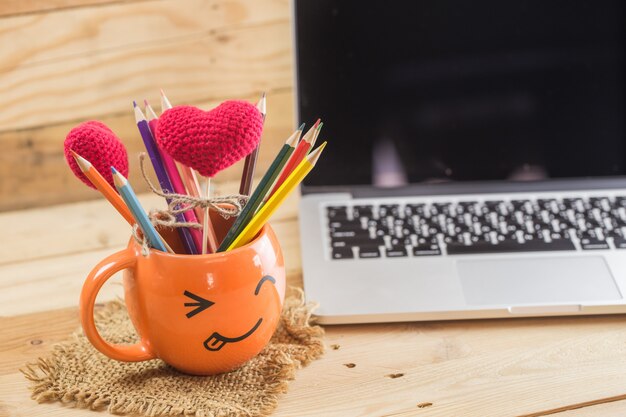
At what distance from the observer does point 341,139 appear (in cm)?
78

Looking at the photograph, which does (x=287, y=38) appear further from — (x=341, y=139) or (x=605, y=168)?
(x=605, y=168)

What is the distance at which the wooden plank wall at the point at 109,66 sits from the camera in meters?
0.83

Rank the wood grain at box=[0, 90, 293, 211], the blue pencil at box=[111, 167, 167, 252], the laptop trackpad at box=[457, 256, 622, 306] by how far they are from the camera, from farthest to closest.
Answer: the wood grain at box=[0, 90, 293, 211] < the laptop trackpad at box=[457, 256, 622, 306] < the blue pencil at box=[111, 167, 167, 252]

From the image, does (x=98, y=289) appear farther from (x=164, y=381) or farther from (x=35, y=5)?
(x=35, y=5)

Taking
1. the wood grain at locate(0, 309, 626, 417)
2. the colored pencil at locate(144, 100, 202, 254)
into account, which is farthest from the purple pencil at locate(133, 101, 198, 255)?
the wood grain at locate(0, 309, 626, 417)

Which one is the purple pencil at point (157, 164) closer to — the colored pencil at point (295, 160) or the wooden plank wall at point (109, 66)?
the colored pencil at point (295, 160)

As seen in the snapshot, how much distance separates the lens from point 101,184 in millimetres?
500

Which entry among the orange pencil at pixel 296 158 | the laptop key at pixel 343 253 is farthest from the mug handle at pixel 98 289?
the laptop key at pixel 343 253

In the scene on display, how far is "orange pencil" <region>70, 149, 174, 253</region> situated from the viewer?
0.48 meters

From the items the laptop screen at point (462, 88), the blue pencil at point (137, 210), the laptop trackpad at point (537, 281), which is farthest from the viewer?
the laptop screen at point (462, 88)

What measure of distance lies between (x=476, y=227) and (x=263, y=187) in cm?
29

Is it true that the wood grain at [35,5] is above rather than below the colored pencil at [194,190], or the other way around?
above

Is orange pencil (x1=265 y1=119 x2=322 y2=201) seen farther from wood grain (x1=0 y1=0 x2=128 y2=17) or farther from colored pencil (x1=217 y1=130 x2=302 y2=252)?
wood grain (x1=0 y1=0 x2=128 y2=17)

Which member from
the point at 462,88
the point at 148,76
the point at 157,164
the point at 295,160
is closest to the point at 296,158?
the point at 295,160
